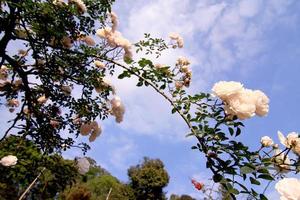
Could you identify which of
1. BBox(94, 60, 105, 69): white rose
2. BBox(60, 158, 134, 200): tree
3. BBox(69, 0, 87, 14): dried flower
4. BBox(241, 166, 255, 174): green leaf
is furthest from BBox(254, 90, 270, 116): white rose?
BBox(60, 158, 134, 200): tree

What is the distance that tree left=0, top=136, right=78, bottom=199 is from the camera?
374 cm

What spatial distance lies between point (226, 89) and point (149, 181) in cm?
2412

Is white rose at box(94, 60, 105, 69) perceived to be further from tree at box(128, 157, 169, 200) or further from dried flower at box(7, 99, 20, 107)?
tree at box(128, 157, 169, 200)

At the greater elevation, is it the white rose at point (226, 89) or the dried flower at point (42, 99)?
the dried flower at point (42, 99)

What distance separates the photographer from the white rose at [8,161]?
354 centimetres

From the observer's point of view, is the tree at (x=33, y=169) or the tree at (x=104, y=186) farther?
the tree at (x=104, y=186)

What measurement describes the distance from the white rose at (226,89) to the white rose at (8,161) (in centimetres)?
228

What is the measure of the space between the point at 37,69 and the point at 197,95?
6.77ft

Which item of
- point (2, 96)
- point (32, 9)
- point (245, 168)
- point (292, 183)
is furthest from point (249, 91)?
point (2, 96)

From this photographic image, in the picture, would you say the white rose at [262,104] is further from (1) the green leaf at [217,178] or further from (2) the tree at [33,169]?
(2) the tree at [33,169]

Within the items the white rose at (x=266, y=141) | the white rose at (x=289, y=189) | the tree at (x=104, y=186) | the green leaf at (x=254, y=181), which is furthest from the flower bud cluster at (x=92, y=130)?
the tree at (x=104, y=186)

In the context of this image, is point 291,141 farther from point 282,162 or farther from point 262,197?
point 262,197

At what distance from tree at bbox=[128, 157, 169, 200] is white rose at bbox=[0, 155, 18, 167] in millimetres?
22132

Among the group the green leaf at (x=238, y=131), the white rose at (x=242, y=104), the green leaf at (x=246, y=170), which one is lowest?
the green leaf at (x=246, y=170)
